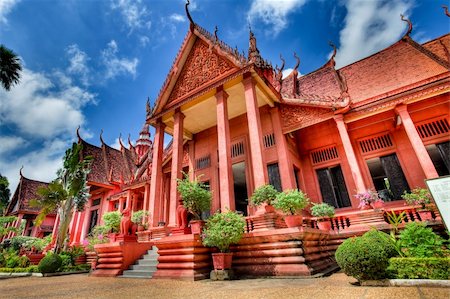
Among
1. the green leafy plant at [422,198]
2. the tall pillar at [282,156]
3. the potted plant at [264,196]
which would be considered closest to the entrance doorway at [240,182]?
the tall pillar at [282,156]

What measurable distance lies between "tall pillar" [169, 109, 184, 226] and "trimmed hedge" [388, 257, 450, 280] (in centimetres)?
643

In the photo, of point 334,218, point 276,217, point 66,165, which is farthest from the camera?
point 66,165

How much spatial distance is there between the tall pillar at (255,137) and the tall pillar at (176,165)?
3093 mm

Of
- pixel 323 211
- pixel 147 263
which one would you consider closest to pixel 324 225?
pixel 323 211

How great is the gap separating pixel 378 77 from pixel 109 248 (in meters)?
13.1

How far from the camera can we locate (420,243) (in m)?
3.45

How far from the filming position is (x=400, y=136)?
362 inches

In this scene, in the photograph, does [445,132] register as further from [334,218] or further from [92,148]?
[92,148]

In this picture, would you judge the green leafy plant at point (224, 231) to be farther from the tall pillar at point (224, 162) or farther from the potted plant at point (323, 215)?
the potted plant at point (323, 215)

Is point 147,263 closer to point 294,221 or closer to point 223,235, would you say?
point 223,235

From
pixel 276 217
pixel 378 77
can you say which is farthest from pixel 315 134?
pixel 276 217

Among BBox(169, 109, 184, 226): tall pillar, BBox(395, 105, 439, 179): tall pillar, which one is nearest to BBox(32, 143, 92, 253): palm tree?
BBox(169, 109, 184, 226): tall pillar

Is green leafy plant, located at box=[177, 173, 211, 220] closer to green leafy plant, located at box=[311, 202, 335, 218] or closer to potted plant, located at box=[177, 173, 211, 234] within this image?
potted plant, located at box=[177, 173, 211, 234]

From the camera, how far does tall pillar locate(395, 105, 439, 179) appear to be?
7012mm
